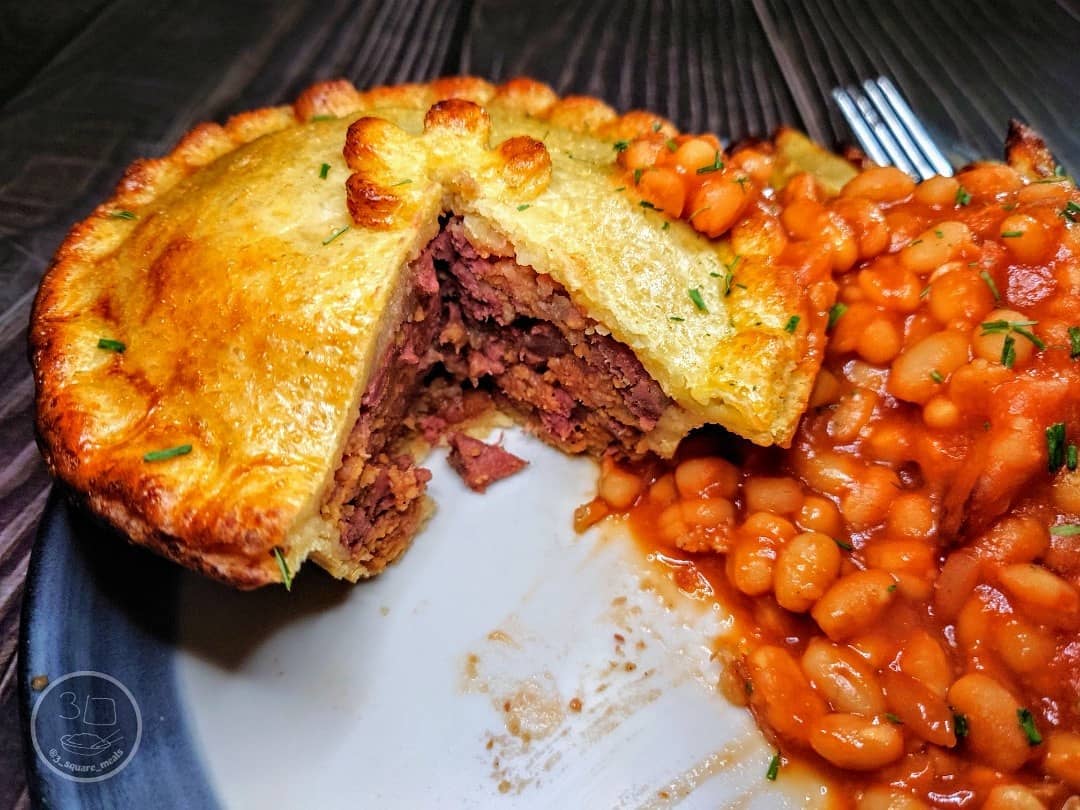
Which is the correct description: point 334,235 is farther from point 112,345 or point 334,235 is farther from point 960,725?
point 960,725

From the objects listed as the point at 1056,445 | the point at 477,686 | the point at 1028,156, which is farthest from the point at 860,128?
the point at 477,686

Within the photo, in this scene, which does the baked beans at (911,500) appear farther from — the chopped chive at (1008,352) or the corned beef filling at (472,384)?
the corned beef filling at (472,384)

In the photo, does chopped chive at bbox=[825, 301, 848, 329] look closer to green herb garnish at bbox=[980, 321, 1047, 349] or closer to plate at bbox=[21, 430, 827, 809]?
green herb garnish at bbox=[980, 321, 1047, 349]

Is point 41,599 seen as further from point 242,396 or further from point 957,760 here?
point 957,760

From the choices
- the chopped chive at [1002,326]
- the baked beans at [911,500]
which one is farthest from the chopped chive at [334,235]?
the chopped chive at [1002,326]

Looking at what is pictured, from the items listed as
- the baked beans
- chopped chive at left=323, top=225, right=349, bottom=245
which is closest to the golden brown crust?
the baked beans

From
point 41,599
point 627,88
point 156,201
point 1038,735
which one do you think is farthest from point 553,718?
point 627,88
